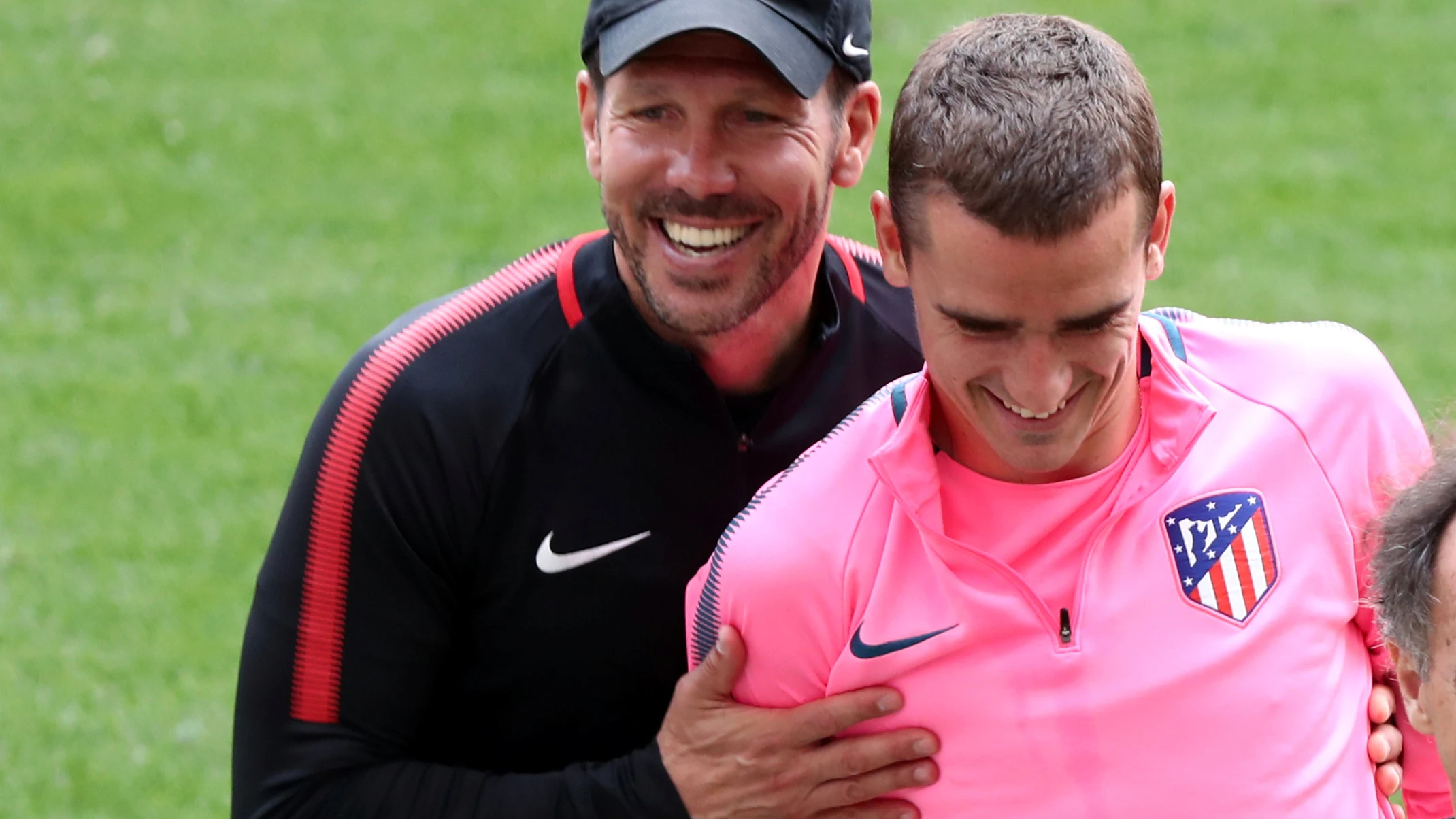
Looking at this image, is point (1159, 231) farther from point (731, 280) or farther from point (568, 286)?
point (568, 286)

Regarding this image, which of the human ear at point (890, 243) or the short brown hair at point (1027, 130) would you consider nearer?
the short brown hair at point (1027, 130)

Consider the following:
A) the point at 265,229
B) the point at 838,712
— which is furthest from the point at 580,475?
the point at 265,229

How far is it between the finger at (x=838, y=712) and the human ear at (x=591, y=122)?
891 millimetres

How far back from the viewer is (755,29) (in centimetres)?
270

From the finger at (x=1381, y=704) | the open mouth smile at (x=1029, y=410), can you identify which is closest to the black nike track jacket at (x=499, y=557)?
the open mouth smile at (x=1029, y=410)

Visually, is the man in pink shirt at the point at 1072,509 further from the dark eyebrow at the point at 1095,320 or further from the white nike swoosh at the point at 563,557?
the white nike swoosh at the point at 563,557

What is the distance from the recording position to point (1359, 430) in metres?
2.43

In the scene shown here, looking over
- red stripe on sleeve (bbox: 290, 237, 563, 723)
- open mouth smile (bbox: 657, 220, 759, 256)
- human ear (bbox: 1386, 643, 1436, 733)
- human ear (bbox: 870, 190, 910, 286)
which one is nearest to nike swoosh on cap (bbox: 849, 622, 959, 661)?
human ear (bbox: 870, 190, 910, 286)

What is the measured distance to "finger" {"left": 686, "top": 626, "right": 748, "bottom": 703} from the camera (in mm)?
2461

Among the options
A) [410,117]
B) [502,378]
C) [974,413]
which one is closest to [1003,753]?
[974,413]

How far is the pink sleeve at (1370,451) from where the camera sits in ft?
7.86

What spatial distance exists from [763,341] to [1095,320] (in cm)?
84

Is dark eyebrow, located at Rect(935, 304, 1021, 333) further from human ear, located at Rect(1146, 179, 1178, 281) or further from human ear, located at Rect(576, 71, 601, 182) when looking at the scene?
human ear, located at Rect(576, 71, 601, 182)

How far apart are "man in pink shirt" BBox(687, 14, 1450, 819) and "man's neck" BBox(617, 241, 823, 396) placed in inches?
18.5
